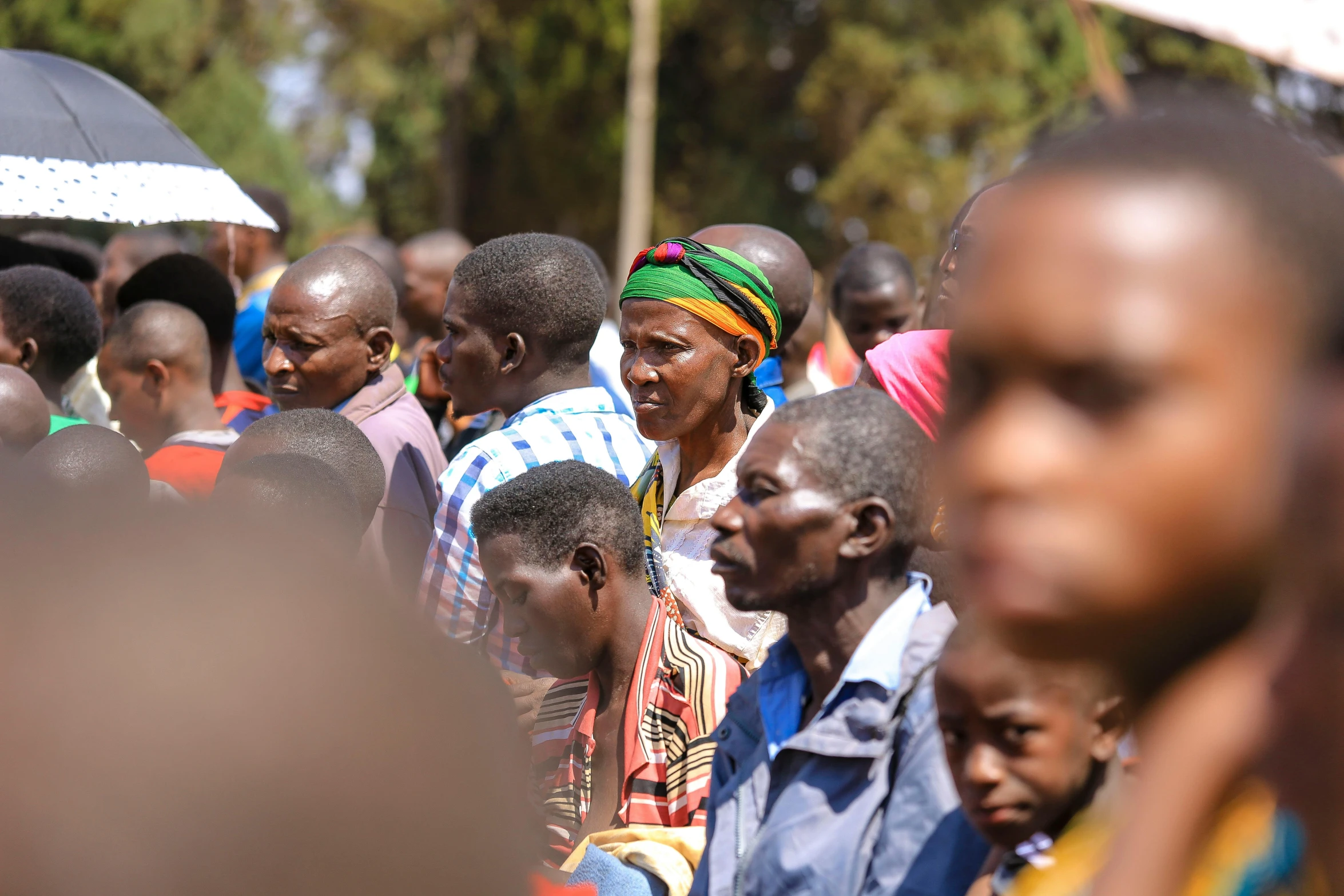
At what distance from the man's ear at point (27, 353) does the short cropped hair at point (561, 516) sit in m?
2.76

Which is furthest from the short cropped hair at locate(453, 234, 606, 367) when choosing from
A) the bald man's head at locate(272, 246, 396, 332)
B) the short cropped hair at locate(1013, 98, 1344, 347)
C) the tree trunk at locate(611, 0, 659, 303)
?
the tree trunk at locate(611, 0, 659, 303)

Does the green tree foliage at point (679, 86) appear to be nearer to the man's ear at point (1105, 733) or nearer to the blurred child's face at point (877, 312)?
the blurred child's face at point (877, 312)

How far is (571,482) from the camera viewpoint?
338 centimetres

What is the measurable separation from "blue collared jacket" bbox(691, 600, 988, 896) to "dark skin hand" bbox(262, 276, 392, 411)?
2.68 meters

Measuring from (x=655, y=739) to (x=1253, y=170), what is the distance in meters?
2.45

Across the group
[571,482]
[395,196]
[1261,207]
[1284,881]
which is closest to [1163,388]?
[1261,207]

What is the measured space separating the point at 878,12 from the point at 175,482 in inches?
812

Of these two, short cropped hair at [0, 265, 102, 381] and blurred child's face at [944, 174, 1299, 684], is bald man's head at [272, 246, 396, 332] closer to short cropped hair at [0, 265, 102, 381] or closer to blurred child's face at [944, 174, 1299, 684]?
short cropped hair at [0, 265, 102, 381]

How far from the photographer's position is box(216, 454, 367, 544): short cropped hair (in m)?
3.25

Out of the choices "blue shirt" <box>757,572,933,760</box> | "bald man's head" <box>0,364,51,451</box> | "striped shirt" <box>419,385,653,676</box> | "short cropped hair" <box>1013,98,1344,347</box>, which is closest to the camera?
"short cropped hair" <box>1013,98,1344,347</box>

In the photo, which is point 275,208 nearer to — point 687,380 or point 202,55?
point 687,380

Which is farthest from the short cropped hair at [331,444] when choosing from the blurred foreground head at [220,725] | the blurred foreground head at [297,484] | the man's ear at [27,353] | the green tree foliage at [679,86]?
the green tree foliage at [679,86]

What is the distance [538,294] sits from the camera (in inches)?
165

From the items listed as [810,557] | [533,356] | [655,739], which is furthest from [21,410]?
[810,557]
